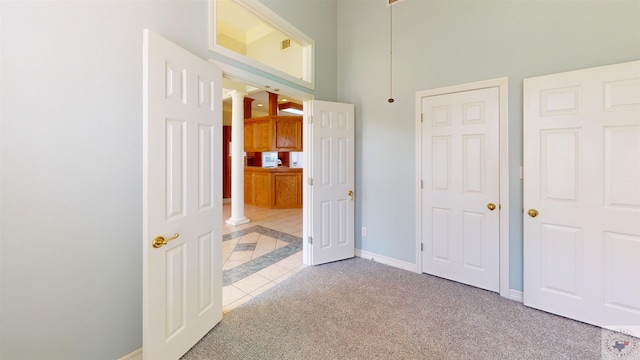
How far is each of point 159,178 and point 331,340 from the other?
163 centimetres

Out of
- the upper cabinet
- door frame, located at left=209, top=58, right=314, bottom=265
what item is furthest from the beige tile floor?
the upper cabinet

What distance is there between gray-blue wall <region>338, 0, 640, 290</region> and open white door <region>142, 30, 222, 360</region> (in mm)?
2025

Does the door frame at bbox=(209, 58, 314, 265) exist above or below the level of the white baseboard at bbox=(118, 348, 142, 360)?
A: above

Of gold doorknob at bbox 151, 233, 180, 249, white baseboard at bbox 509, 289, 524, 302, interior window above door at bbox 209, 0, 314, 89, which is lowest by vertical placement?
white baseboard at bbox 509, 289, 524, 302

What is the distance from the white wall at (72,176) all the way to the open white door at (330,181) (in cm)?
181

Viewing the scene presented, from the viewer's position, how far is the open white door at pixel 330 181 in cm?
311

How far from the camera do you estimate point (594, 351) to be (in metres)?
1.74

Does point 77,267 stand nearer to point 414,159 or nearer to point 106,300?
point 106,300

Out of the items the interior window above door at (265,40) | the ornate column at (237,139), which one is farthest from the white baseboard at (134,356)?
the ornate column at (237,139)

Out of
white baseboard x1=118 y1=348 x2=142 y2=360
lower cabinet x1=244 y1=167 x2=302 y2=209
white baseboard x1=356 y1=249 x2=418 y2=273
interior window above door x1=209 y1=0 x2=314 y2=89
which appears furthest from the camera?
lower cabinet x1=244 y1=167 x2=302 y2=209

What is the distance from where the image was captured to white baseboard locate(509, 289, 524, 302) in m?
2.37

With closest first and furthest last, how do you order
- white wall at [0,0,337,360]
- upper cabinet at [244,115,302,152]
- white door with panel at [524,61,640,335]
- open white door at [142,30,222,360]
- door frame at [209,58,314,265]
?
white wall at [0,0,337,360], open white door at [142,30,222,360], white door with panel at [524,61,640,335], door frame at [209,58,314,265], upper cabinet at [244,115,302,152]

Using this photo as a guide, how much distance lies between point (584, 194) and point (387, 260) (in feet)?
6.52

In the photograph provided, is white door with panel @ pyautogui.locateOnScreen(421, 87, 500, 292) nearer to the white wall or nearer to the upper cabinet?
the white wall
